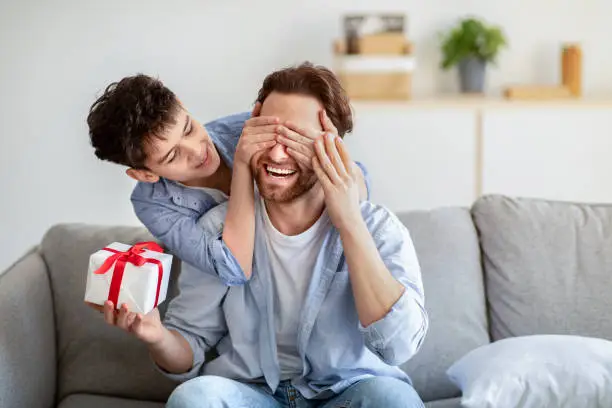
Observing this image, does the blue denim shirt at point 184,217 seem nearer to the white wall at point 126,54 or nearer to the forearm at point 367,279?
the forearm at point 367,279

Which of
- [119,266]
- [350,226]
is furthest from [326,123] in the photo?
[119,266]

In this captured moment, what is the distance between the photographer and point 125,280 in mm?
1708

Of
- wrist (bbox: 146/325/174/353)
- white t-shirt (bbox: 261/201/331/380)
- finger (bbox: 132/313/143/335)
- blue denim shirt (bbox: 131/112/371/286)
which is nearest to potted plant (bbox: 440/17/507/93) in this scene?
blue denim shirt (bbox: 131/112/371/286)

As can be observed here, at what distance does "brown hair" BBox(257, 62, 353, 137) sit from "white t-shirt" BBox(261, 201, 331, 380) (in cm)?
24

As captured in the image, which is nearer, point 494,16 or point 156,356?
point 156,356

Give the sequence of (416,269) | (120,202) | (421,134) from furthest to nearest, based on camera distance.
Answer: (120,202) → (421,134) → (416,269)

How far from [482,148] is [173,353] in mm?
2365

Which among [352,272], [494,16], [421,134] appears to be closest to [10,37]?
[421,134]

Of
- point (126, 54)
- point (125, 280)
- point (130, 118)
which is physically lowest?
point (125, 280)

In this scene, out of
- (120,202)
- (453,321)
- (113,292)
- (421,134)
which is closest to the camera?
(113,292)

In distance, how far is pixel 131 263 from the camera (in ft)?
5.63

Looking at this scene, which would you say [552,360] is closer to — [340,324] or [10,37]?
[340,324]

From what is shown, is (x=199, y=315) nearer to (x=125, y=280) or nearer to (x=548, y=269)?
(x=125, y=280)

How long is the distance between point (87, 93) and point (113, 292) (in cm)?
261
